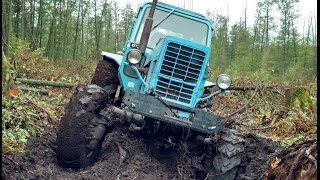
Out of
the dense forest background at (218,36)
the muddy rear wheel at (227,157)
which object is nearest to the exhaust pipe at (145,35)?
the muddy rear wheel at (227,157)

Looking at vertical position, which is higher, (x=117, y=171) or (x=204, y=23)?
(x=204, y=23)

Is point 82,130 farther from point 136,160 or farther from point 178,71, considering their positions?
point 178,71

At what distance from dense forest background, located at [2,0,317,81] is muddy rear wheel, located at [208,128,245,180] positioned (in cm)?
1616

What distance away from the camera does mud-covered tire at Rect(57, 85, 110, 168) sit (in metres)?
6.34

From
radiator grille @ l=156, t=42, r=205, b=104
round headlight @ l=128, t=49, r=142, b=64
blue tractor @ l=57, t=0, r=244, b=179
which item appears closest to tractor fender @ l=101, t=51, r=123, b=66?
blue tractor @ l=57, t=0, r=244, b=179

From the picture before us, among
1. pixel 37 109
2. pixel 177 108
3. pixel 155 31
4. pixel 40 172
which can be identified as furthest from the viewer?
pixel 37 109

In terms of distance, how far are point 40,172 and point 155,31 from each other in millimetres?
3047

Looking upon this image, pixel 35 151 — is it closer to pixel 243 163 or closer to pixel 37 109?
pixel 37 109

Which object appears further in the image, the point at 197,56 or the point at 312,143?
the point at 197,56

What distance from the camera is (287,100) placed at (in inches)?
442

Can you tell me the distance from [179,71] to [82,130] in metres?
1.48

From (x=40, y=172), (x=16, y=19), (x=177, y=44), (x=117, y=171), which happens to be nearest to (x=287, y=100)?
(x=177, y=44)

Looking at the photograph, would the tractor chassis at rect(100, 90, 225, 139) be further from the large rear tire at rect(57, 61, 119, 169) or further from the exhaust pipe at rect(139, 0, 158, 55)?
the exhaust pipe at rect(139, 0, 158, 55)

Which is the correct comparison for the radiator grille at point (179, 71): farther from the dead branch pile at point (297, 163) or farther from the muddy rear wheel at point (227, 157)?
the dead branch pile at point (297, 163)
